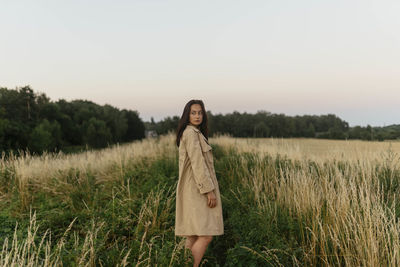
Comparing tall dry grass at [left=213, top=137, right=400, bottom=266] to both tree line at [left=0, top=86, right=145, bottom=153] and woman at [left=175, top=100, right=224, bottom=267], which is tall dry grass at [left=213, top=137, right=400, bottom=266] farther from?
tree line at [left=0, top=86, right=145, bottom=153]

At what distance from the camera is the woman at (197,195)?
8.18 ft

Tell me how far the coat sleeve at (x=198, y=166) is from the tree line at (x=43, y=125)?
33.4 meters

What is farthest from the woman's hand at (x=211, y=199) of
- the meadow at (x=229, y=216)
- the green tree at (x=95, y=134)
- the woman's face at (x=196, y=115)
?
the green tree at (x=95, y=134)

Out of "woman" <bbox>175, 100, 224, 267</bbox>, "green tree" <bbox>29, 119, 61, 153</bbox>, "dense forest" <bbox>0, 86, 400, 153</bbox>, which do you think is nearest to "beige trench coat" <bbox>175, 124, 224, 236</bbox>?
"woman" <bbox>175, 100, 224, 267</bbox>

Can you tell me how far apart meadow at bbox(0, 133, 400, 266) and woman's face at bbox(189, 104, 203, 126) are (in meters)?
1.31

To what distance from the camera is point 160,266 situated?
231cm

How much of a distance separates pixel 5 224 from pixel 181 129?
430 cm

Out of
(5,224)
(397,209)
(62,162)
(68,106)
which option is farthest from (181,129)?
(68,106)

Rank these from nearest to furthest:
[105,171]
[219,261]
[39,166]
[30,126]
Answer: [219,261], [39,166], [105,171], [30,126]

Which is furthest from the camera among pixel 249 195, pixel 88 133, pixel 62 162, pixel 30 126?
pixel 88 133

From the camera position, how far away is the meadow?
238 cm

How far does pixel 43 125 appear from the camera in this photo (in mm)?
35188

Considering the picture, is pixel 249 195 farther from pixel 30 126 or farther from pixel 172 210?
pixel 30 126

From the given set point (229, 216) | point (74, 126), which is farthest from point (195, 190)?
point (74, 126)
